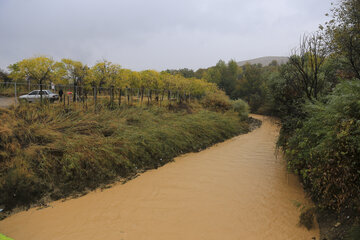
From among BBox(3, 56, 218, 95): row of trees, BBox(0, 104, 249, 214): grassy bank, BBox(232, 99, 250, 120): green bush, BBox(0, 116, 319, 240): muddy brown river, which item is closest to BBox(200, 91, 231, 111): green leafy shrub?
BBox(232, 99, 250, 120): green bush

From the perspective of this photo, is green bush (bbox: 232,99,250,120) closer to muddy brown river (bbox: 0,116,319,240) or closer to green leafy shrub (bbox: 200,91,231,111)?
green leafy shrub (bbox: 200,91,231,111)

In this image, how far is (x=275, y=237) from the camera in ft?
13.6

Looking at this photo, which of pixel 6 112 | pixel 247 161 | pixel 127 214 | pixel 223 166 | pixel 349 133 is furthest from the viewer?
pixel 247 161

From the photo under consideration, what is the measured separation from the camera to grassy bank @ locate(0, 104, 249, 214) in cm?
560

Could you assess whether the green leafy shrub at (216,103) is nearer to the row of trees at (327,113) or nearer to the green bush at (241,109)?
the green bush at (241,109)

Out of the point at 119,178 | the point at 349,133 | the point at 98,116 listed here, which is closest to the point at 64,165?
the point at 119,178

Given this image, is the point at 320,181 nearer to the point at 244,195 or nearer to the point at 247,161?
the point at 244,195

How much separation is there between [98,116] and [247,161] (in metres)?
6.43

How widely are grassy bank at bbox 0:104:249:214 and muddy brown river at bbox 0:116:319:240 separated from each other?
53 cm

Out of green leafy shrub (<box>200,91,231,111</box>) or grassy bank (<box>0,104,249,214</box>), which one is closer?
grassy bank (<box>0,104,249,214</box>)

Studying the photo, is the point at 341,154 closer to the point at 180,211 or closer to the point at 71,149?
the point at 180,211

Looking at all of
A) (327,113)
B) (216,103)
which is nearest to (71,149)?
(327,113)

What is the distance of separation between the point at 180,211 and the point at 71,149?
369 cm

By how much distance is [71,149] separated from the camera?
21.6 feet
